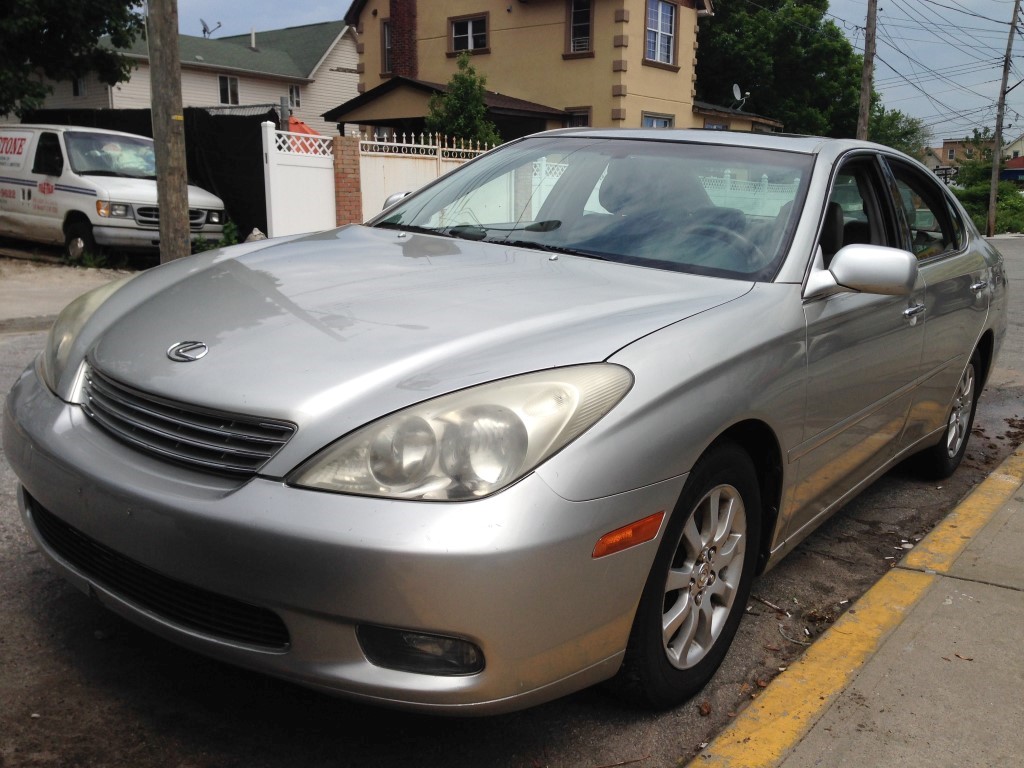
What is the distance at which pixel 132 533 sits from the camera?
2172 mm

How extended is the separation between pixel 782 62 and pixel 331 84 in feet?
65.0

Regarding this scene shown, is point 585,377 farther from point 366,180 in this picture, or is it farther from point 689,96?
point 689,96

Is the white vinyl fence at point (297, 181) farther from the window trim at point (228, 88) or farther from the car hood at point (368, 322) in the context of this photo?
the window trim at point (228, 88)

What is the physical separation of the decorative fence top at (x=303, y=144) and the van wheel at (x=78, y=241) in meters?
2.57

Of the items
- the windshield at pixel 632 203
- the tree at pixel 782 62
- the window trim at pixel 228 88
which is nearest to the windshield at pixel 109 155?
the windshield at pixel 632 203

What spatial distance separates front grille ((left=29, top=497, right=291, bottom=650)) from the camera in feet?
6.96

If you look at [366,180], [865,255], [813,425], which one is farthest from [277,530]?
[366,180]

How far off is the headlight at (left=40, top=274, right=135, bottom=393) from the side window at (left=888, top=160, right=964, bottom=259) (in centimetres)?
304

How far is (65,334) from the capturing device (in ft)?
9.48

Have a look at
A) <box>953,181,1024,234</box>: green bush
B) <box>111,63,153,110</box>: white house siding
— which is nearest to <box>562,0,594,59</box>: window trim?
<box>111,63,153,110</box>: white house siding

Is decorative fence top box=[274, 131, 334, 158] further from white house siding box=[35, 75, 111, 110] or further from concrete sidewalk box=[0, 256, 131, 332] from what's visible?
white house siding box=[35, 75, 111, 110]

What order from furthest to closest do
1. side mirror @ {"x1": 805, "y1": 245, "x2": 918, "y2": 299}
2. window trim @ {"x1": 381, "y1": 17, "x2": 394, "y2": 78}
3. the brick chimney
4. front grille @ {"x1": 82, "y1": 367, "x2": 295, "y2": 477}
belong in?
window trim @ {"x1": 381, "y1": 17, "x2": 394, "y2": 78} < the brick chimney < side mirror @ {"x1": 805, "y1": 245, "x2": 918, "y2": 299} < front grille @ {"x1": 82, "y1": 367, "x2": 295, "y2": 477}

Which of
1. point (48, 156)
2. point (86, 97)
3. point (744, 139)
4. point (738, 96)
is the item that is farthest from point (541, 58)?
point (744, 139)

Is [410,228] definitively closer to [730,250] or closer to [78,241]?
[730,250]
